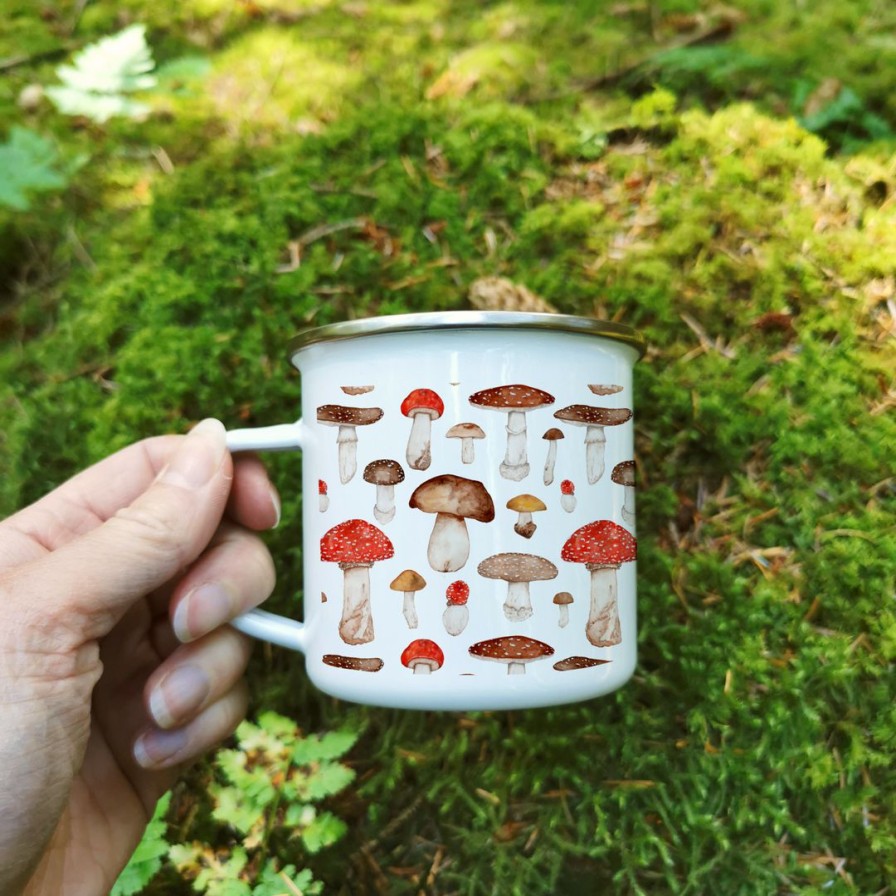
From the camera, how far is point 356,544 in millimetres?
1515

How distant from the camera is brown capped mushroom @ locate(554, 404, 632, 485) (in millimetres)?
1493

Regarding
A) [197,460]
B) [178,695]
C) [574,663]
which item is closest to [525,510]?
[574,663]

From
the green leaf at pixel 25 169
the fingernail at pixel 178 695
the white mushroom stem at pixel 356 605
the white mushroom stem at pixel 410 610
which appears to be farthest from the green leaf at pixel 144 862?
the green leaf at pixel 25 169

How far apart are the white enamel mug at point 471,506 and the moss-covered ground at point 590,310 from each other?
1.93 ft

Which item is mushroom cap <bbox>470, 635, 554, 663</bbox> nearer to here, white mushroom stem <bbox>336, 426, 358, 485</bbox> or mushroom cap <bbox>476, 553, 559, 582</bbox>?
mushroom cap <bbox>476, 553, 559, 582</bbox>

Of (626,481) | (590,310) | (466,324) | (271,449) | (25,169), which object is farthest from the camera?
(25,169)

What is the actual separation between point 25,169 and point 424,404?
5.96ft

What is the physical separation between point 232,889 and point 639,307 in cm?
192

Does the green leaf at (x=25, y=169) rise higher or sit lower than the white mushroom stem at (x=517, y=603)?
higher

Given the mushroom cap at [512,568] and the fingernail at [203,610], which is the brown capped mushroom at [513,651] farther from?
the fingernail at [203,610]

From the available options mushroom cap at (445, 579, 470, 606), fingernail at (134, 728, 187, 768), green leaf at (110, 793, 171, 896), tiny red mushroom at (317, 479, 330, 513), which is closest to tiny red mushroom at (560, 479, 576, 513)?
mushroom cap at (445, 579, 470, 606)

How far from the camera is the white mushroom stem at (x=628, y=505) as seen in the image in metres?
1.61

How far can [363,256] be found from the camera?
7.36 feet

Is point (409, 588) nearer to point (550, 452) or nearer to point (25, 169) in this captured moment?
point (550, 452)
